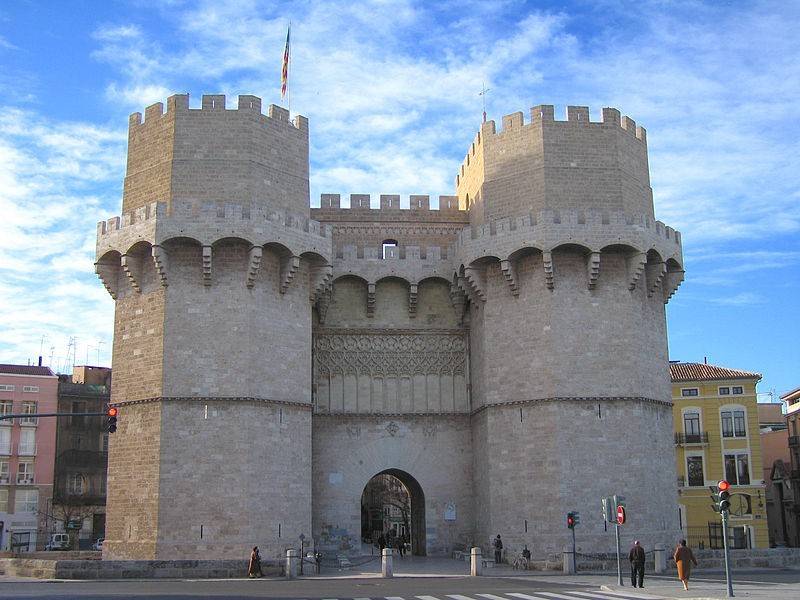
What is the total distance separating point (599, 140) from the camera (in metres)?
29.7

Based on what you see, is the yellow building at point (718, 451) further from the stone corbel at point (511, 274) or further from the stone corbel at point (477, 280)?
the stone corbel at point (511, 274)

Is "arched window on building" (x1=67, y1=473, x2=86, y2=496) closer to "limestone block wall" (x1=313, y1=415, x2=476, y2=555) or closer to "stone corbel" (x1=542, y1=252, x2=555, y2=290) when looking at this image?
"limestone block wall" (x1=313, y1=415, x2=476, y2=555)

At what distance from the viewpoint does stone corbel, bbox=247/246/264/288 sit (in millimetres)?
27703

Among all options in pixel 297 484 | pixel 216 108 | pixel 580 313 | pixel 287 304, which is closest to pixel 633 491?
pixel 580 313

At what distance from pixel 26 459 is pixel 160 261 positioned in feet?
88.1

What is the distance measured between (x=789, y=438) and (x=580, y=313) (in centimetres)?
2770

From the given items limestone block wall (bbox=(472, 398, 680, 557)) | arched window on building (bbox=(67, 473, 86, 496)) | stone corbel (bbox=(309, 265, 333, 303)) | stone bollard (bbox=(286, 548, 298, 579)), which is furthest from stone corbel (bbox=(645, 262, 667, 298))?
arched window on building (bbox=(67, 473, 86, 496))

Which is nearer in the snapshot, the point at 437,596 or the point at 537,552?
the point at 437,596

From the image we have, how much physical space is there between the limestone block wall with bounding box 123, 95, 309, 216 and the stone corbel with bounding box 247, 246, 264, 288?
5.20 ft

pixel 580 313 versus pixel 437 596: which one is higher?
pixel 580 313

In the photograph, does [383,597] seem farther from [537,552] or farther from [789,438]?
[789,438]

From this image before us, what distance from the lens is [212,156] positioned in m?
28.5

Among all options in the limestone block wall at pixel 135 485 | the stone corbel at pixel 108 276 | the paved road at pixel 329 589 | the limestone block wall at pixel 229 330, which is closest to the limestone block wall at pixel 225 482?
the limestone block wall at pixel 135 485

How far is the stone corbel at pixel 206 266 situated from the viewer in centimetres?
2738
